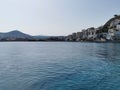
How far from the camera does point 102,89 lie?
1486 cm

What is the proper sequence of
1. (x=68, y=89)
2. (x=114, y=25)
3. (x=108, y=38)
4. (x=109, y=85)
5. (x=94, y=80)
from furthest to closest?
1. (x=114, y=25)
2. (x=108, y=38)
3. (x=94, y=80)
4. (x=109, y=85)
5. (x=68, y=89)

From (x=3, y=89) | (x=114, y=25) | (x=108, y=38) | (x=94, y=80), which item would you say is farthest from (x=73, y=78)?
(x=114, y=25)

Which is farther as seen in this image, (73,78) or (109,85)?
(73,78)

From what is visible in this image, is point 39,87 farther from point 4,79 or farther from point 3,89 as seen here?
point 4,79

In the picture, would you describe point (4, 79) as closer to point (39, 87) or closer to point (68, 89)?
point (39, 87)

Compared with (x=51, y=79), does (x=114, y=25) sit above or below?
above

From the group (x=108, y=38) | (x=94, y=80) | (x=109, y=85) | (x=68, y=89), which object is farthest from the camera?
(x=108, y=38)

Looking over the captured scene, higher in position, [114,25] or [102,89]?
[114,25]

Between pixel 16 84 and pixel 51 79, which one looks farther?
pixel 51 79

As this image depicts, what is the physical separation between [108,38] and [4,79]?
519 ft

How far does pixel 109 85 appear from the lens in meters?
16.0

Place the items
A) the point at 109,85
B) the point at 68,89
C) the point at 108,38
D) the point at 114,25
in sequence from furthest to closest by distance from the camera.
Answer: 1. the point at 114,25
2. the point at 108,38
3. the point at 109,85
4. the point at 68,89

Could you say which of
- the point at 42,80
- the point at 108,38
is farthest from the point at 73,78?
the point at 108,38

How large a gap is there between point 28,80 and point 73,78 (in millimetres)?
5031
